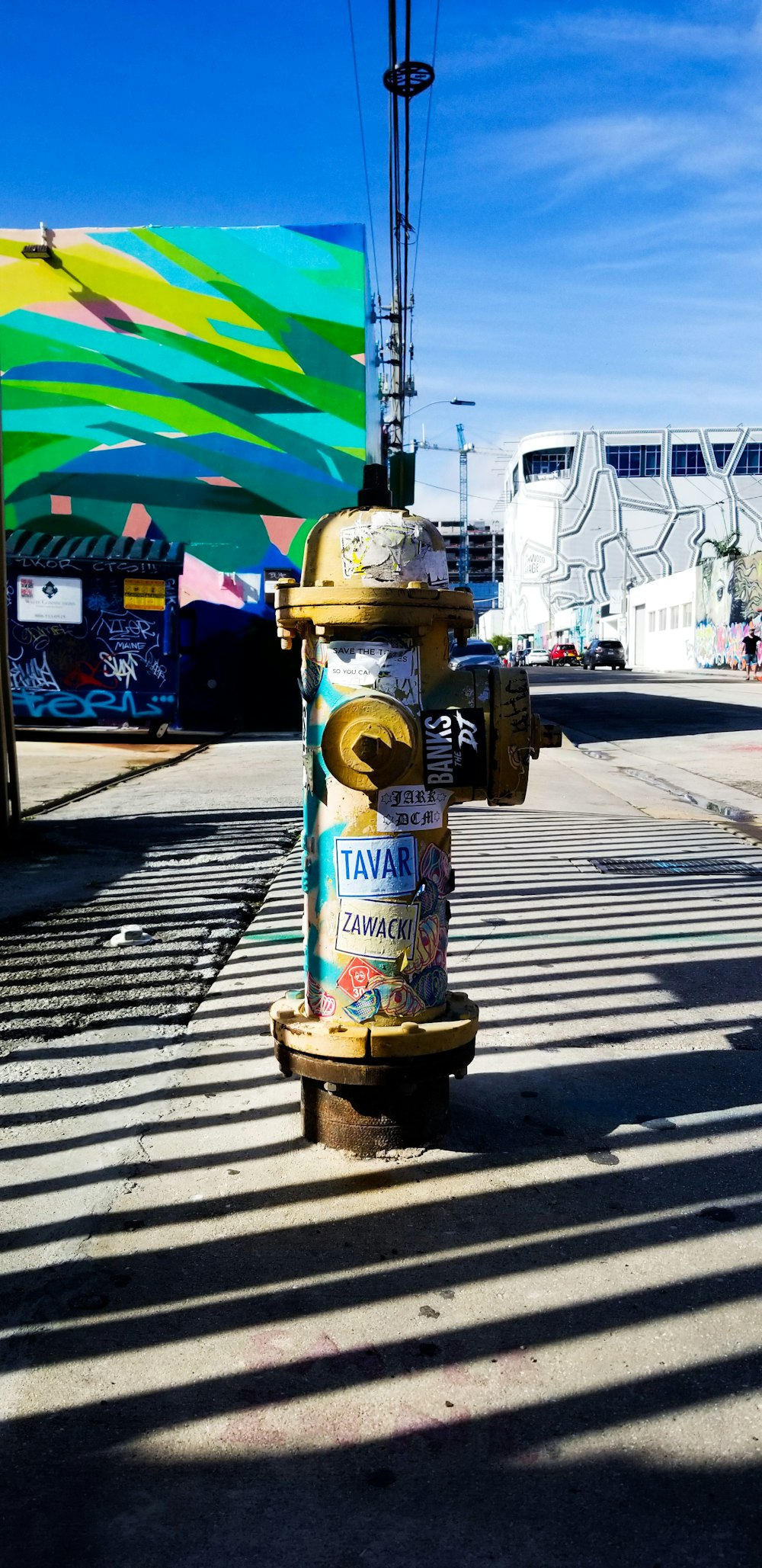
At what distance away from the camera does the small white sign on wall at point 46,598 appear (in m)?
16.9

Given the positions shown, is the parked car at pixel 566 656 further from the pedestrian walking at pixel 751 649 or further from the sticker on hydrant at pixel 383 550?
the sticker on hydrant at pixel 383 550

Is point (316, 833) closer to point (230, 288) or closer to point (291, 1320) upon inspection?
point (291, 1320)

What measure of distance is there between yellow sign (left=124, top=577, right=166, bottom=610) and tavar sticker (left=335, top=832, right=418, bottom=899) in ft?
48.7

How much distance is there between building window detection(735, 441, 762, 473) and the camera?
122 m

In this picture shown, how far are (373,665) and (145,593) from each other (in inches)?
584

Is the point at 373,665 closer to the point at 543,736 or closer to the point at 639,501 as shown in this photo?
the point at 543,736

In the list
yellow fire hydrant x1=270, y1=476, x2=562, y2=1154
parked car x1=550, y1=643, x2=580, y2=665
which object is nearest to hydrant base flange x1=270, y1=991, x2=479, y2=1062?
yellow fire hydrant x1=270, y1=476, x2=562, y2=1154

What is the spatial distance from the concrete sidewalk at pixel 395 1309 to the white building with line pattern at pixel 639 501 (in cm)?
11910

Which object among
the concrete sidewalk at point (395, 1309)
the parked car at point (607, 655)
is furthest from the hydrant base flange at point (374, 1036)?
the parked car at point (607, 655)

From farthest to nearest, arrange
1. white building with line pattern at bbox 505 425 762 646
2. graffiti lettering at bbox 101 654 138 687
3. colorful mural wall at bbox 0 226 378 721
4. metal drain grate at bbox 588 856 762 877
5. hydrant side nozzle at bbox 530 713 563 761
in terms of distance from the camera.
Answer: white building with line pattern at bbox 505 425 762 646 < colorful mural wall at bbox 0 226 378 721 < graffiti lettering at bbox 101 654 138 687 < metal drain grate at bbox 588 856 762 877 < hydrant side nozzle at bbox 530 713 563 761

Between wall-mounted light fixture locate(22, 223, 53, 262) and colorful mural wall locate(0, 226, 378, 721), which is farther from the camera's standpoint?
colorful mural wall locate(0, 226, 378, 721)

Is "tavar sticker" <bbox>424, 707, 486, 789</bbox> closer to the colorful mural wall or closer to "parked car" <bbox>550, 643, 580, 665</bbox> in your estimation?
the colorful mural wall

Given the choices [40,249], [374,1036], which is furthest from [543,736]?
[40,249]

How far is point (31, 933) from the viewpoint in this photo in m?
5.47
